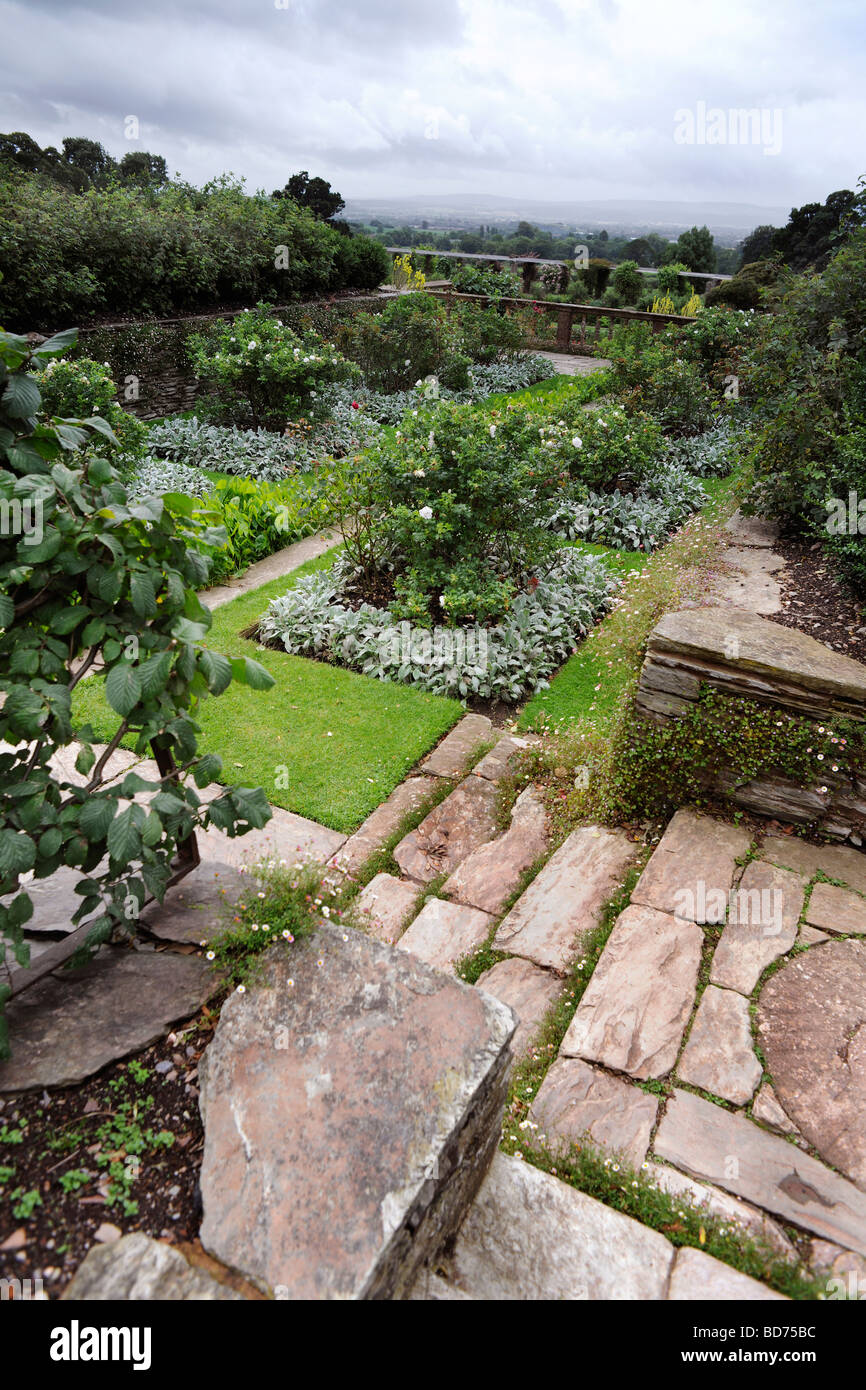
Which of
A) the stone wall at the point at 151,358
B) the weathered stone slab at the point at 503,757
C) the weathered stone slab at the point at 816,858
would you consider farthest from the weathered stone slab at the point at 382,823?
→ the stone wall at the point at 151,358

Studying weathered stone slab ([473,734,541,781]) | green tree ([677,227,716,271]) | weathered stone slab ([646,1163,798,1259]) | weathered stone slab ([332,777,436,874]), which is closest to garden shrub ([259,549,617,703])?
weathered stone slab ([473,734,541,781])

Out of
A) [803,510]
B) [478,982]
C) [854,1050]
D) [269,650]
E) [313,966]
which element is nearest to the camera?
[313,966]

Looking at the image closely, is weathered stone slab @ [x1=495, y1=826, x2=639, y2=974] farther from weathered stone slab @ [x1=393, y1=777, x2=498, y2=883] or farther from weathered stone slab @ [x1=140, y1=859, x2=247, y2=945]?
weathered stone slab @ [x1=140, y1=859, x2=247, y2=945]

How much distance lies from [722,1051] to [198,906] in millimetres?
1710

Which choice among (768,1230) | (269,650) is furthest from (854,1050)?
(269,650)

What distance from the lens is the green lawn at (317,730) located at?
369 cm

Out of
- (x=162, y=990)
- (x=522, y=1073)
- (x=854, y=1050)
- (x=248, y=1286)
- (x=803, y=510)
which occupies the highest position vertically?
(x=803, y=510)

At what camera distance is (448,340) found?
34.7ft

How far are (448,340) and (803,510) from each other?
22.6 feet

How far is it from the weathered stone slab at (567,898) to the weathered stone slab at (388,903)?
416mm

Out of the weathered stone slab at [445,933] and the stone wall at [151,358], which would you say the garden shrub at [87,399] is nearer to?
the stone wall at [151,358]

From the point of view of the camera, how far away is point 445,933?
2.89 m

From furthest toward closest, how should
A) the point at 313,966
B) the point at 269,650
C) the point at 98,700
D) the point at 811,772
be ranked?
the point at 269,650, the point at 98,700, the point at 811,772, the point at 313,966

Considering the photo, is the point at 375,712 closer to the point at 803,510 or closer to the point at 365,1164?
the point at 365,1164
